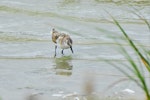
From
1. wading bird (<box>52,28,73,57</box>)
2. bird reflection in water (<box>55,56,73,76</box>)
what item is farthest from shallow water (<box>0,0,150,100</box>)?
wading bird (<box>52,28,73,57</box>)

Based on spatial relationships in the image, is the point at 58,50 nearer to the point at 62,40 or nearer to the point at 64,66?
the point at 62,40

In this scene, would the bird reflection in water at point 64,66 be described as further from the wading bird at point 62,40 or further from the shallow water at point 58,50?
the wading bird at point 62,40

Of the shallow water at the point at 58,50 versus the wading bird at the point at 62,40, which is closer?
the shallow water at the point at 58,50

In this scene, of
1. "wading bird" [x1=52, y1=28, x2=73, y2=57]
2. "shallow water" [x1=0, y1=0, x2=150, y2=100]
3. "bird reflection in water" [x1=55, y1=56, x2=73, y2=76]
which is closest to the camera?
"shallow water" [x1=0, y1=0, x2=150, y2=100]

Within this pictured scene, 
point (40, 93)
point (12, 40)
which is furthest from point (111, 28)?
point (40, 93)

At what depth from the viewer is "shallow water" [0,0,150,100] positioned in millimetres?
7422

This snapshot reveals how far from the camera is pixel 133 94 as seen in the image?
7059mm

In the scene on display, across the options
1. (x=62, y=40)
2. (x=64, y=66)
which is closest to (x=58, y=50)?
(x=62, y=40)

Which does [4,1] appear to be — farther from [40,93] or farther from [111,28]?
[40,93]

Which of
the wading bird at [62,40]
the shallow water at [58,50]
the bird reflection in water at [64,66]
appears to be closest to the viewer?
the shallow water at [58,50]

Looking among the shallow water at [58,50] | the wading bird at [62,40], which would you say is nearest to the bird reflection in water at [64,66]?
the shallow water at [58,50]

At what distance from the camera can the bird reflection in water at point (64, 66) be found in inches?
356

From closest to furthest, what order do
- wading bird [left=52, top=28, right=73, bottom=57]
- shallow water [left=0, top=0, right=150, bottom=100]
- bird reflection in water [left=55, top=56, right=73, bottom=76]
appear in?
shallow water [left=0, top=0, right=150, bottom=100], bird reflection in water [left=55, top=56, right=73, bottom=76], wading bird [left=52, top=28, right=73, bottom=57]

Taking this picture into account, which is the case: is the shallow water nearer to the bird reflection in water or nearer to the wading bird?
the bird reflection in water
